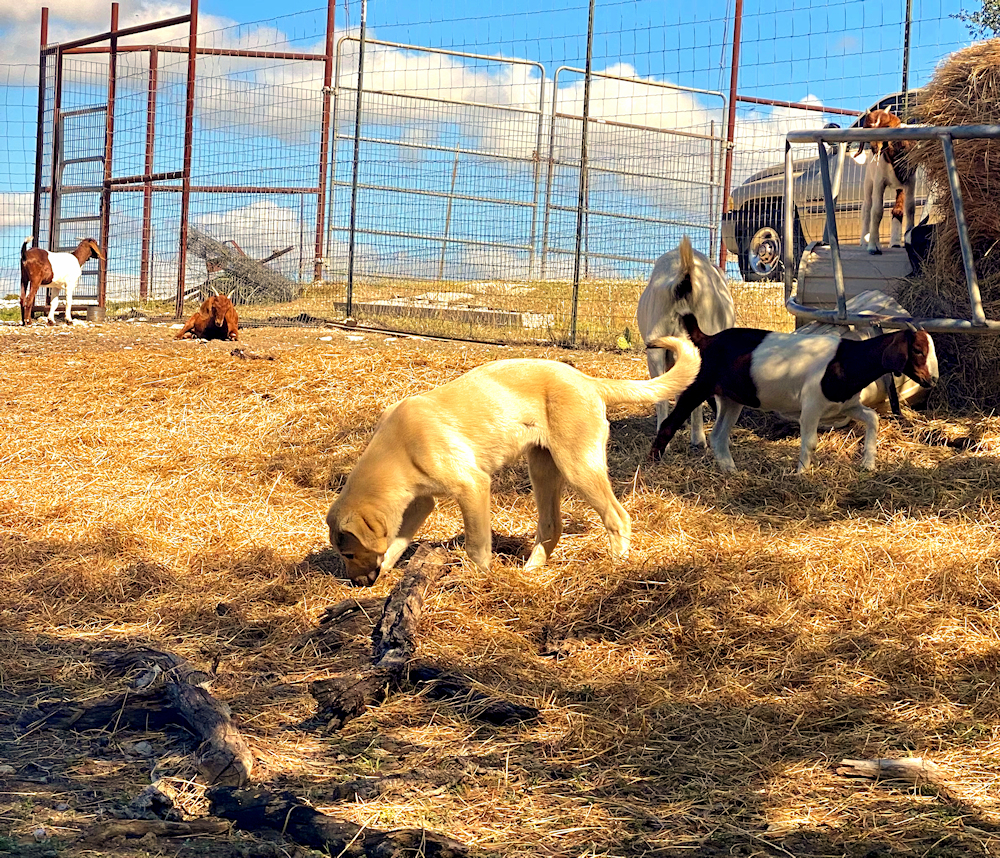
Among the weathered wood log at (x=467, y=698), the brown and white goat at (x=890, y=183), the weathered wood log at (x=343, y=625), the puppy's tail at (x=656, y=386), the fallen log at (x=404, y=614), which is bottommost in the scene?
the weathered wood log at (x=467, y=698)

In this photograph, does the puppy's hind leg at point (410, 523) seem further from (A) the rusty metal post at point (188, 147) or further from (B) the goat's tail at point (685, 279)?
(A) the rusty metal post at point (188, 147)

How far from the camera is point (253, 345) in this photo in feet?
36.5

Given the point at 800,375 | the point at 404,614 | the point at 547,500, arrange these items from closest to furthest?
the point at 404,614 → the point at 547,500 → the point at 800,375

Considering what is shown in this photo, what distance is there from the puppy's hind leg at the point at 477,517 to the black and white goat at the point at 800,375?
2204mm

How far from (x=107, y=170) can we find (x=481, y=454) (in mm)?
11516

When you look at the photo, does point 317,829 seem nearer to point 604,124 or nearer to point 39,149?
point 604,124

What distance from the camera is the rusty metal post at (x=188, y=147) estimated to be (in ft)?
44.2

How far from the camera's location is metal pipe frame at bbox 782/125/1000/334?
588 cm

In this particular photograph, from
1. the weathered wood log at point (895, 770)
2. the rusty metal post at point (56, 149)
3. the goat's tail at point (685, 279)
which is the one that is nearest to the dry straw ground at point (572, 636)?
the weathered wood log at point (895, 770)

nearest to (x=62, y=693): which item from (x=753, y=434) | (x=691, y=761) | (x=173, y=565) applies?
(x=173, y=565)

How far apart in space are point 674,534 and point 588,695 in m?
1.75

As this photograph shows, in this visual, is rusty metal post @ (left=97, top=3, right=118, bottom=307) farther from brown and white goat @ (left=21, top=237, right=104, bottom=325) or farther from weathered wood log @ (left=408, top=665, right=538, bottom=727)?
weathered wood log @ (left=408, top=665, right=538, bottom=727)

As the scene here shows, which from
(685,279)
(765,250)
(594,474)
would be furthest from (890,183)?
(765,250)

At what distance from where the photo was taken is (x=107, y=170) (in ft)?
48.6
